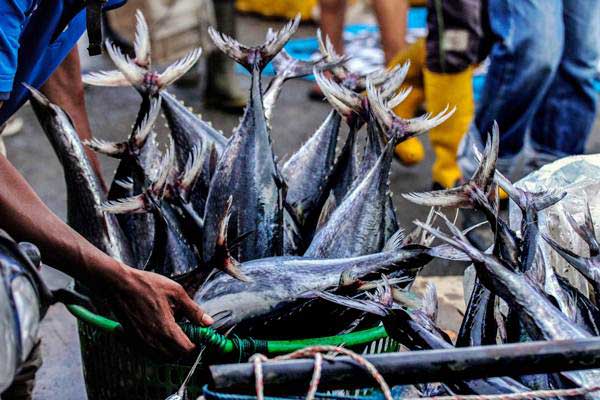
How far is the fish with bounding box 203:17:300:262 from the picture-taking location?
2521 millimetres

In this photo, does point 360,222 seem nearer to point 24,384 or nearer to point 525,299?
point 525,299

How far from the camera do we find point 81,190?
2590 millimetres

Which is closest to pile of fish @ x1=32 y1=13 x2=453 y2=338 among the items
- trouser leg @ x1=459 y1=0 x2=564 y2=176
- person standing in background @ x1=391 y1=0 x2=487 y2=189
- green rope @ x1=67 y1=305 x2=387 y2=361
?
green rope @ x1=67 y1=305 x2=387 y2=361

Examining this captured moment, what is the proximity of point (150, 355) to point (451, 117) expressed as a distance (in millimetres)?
2999

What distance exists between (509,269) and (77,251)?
38.2 inches

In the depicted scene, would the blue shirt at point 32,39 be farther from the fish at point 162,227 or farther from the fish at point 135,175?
the fish at point 162,227

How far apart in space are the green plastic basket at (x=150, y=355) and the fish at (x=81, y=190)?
11.2 inches

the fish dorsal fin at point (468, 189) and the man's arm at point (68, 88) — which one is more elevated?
the man's arm at point (68, 88)

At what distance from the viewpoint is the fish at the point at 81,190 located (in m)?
2.53

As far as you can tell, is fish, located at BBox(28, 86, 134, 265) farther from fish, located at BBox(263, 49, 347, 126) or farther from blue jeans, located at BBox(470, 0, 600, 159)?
blue jeans, located at BBox(470, 0, 600, 159)

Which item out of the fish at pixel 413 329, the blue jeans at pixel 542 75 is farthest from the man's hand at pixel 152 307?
the blue jeans at pixel 542 75

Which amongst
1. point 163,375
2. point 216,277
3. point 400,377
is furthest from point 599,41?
point 400,377

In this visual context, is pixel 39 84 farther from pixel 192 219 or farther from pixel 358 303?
pixel 358 303

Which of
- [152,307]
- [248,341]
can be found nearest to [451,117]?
[248,341]
